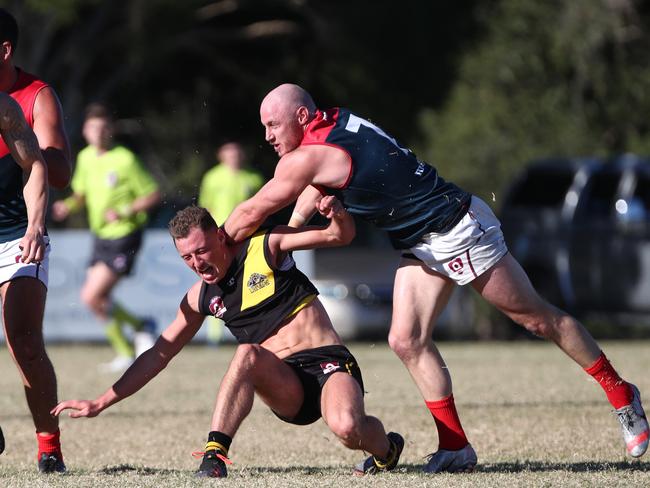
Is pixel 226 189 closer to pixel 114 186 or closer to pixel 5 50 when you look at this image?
pixel 114 186

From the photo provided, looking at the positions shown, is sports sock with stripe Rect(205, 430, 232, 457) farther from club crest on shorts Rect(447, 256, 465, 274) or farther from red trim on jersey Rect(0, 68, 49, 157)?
red trim on jersey Rect(0, 68, 49, 157)

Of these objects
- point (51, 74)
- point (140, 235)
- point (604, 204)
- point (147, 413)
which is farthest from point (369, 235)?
point (51, 74)

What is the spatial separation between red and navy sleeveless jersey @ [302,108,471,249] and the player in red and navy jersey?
1199mm

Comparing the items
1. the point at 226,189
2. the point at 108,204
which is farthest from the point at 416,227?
the point at 226,189

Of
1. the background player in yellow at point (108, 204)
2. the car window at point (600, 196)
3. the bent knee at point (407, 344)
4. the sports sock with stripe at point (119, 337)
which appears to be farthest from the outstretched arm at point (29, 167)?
the car window at point (600, 196)

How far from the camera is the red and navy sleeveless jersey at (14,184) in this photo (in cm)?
640

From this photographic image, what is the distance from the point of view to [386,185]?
619 cm

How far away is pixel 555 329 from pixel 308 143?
1.50 m

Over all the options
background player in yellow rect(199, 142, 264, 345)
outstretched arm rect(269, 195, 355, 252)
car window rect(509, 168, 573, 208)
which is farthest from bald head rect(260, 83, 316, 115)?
car window rect(509, 168, 573, 208)

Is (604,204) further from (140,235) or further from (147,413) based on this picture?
(147,413)

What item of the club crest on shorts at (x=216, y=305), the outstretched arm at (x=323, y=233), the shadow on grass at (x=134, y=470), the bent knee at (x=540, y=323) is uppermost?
the outstretched arm at (x=323, y=233)

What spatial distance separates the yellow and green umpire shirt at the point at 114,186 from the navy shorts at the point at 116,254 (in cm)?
6

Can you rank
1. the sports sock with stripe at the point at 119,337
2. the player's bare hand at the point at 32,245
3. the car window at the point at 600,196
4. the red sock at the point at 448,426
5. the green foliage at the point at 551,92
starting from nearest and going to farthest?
the player's bare hand at the point at 32,245
the red sock at the point at 448,426
the sports sock with stripe at the point at 119,337
the car window at the point at 600,196
the green foliage at the point at 551,92

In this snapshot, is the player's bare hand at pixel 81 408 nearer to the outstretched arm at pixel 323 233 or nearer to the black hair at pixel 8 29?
the outstretched arm at pixel 323 233
